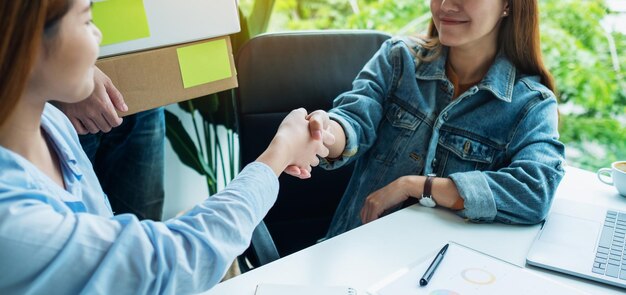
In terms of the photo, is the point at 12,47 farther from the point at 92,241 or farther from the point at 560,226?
the point at 560,226

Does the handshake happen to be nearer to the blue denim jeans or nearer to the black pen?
the black pen

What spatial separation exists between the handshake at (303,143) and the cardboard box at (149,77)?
0.92ft

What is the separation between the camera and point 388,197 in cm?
121

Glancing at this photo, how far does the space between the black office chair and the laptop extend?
64 cm

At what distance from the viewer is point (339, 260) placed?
0.94 metres

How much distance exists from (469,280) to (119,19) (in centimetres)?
86

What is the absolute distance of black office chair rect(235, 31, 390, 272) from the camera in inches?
55.9

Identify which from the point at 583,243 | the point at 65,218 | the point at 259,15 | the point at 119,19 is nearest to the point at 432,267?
the point at 583,243

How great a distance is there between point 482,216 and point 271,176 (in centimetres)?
50

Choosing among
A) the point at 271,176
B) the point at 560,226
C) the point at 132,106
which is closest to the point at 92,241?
the point at 271,176

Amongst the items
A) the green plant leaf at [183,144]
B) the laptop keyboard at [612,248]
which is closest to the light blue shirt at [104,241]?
the laptop keyboard at [612,248]

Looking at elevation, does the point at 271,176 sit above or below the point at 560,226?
above

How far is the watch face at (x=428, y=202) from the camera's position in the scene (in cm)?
115

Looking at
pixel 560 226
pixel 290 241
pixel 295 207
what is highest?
pixel 560 226
